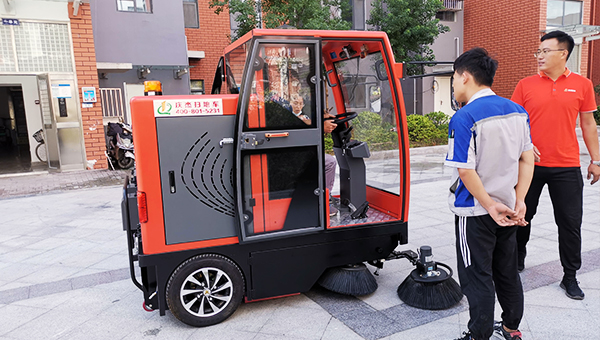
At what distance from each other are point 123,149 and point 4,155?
7.40 meters

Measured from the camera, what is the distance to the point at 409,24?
1394cm

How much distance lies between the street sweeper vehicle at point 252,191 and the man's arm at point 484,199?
117cm

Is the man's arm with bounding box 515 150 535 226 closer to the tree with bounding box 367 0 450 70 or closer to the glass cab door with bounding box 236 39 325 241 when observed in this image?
the glass cab door with bounding box 236 39 325 241

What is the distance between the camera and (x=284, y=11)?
12031mm

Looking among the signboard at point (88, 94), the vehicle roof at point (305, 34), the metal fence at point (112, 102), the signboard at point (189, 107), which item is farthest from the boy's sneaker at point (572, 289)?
the metal fence at point (112, 102)

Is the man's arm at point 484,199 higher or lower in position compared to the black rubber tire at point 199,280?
higher

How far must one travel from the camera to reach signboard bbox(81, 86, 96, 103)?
1083cm

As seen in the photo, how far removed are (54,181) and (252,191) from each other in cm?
832

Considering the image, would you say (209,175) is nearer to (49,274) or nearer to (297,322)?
(297,322)

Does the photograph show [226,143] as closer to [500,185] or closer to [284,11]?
[500,185]

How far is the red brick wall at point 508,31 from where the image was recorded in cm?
1620

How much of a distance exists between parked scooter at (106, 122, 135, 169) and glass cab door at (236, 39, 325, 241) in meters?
8.63

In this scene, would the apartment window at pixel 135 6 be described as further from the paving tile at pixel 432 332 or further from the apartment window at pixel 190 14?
the paving tile at pixel 432 332

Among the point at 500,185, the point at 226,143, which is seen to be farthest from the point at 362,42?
the point at 500,185
